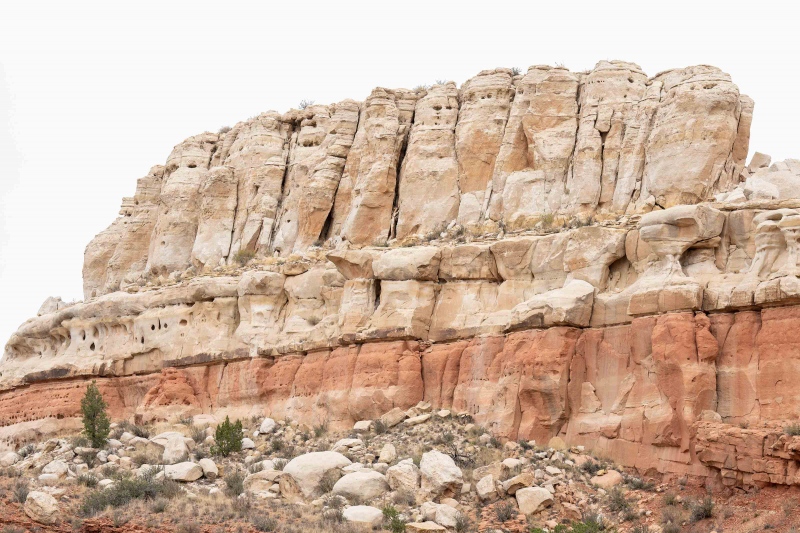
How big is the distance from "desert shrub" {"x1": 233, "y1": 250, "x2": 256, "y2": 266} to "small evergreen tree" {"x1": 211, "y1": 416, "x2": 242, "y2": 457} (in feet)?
48.9

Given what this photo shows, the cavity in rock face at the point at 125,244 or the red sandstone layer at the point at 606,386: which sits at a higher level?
the cavity in rock face at the point at 125,244

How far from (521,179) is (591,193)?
3.06 metres

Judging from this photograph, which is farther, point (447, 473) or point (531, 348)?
point (531, 348)

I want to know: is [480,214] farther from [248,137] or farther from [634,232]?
[248,137]

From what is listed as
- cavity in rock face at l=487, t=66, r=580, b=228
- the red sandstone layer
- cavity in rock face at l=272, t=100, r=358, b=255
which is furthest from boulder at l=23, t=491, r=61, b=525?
cavity in rock face at l=272, t=100, r=358, b=255

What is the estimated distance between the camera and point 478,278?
3975cm

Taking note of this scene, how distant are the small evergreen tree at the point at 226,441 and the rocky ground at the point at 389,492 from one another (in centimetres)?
32

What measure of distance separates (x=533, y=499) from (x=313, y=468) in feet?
20.1

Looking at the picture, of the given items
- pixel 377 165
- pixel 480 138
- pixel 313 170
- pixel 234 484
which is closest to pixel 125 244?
pixel 313 170

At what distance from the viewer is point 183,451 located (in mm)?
36812

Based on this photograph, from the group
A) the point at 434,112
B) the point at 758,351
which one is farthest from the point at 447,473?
the point at 434,112

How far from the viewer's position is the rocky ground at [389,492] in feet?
94.6

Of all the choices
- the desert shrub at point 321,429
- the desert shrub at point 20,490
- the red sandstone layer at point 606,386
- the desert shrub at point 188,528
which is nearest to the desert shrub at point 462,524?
the red sandstone layer at point 606,386

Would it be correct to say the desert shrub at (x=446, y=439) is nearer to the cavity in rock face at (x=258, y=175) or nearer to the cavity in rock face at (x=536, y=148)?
the cavity in rock face at (x=536, y=148)
